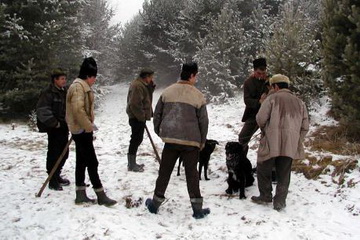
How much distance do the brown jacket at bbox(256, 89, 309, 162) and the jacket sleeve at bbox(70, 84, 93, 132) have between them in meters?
2.68

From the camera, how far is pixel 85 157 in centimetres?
521

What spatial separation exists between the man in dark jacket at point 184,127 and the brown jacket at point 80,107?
99 centimetres

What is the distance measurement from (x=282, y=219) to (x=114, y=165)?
13.4 ft

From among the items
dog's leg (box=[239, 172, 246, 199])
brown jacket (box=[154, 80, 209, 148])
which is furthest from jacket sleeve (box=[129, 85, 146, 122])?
dog's leg (box=[239, 172, 246, 199])

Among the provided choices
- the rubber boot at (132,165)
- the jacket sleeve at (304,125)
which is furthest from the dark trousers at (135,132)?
the jacket sleeve at (304,125)

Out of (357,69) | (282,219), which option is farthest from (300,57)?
(282,219)

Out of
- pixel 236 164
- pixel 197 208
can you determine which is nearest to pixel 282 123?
pixel 236 164

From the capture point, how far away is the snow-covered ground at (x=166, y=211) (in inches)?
183

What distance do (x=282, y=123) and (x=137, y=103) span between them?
2929mm

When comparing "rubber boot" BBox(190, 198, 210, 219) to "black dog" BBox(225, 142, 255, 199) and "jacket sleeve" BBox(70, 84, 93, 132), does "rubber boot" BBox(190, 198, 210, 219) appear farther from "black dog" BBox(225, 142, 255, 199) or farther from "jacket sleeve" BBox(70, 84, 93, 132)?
"jacket sleeve" BBox(70, 84, 93, 132)

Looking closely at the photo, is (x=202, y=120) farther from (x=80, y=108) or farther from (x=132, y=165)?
(x=132, y=165)

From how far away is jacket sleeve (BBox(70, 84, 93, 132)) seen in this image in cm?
489

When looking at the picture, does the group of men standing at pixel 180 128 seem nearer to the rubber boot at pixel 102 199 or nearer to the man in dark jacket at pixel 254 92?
the rubber boot at pixel 102 199

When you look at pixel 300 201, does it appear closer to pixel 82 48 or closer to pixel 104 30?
pixel 82 48
